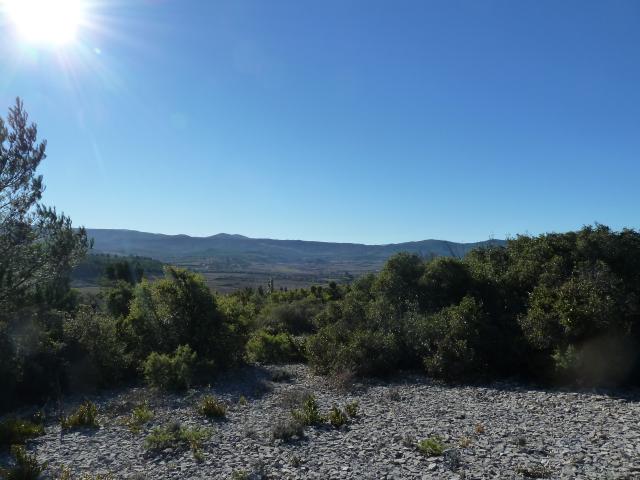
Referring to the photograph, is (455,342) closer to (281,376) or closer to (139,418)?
(281,376)

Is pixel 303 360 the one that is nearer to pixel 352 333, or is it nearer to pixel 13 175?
pixel 352 333

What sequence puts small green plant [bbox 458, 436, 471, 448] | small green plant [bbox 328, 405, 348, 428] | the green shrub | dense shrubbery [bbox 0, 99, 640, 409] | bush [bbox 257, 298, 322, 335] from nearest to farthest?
small green plant [bbox 458, 436, 471, 448] < small green plant [bbox 328, 405, 348, 428] < dense shrubbery [bbox 0, 99, 640, 409] < the green shrub < bush [bbox 257, 298, 322, 335]

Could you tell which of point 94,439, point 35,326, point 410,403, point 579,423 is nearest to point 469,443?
point 579,423

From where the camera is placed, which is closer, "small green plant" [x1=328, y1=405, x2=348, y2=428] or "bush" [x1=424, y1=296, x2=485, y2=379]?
"small green plant" [x1=328, y1=405, x2=348, y2=428]

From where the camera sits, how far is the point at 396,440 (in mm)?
9930

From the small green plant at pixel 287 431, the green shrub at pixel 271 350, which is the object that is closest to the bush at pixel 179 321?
the green shrub at pixel 271 350

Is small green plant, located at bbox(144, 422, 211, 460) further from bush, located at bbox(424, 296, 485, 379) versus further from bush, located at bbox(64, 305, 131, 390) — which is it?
bush, located at bbox(424, 296, 485, 379)

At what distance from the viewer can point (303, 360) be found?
2158cm

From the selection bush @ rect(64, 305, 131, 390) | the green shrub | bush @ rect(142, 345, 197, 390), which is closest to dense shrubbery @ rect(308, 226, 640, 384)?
the green shrub

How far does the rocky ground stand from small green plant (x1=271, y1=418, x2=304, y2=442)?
0.54ft

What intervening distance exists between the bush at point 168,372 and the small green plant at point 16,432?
479 cm

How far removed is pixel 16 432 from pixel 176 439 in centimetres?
395

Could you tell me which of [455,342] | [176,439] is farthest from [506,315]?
[176,439]

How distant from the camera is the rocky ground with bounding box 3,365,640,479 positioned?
330 inches
